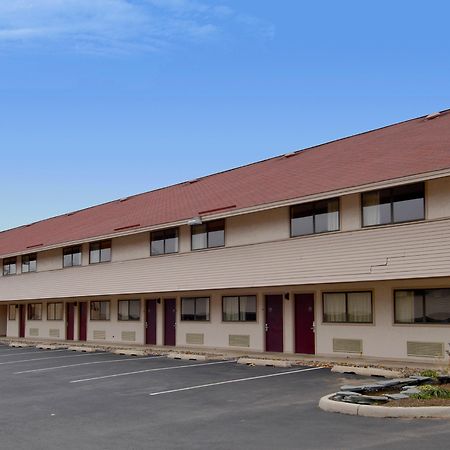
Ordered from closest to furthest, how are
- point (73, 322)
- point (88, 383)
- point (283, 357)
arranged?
point (88, 383)
point (283, 357)
point (73, 322)

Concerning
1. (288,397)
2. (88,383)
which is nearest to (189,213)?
(88,383)

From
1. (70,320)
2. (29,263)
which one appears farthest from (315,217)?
(29,263)

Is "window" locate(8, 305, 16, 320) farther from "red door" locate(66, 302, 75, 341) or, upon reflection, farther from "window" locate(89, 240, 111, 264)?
"window" locate(89, 240, 111, 264)

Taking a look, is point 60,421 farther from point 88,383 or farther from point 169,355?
point 169,355

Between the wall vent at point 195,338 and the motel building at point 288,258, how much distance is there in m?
0.04

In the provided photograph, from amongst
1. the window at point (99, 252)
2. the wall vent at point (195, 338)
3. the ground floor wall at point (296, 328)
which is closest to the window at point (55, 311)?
the ground floor wall at point (296, 328)

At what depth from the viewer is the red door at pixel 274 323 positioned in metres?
24.9

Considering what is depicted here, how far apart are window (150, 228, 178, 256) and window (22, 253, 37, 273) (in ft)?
41.5

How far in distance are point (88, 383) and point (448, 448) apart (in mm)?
11570

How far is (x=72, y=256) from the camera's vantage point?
36062 mm

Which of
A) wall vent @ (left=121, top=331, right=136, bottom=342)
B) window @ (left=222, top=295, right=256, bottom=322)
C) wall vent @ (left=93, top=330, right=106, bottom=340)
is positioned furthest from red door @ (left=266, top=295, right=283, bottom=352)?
wall vent @ (left=93, top=330, right=106, bottom=340)

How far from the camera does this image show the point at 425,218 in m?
18.9

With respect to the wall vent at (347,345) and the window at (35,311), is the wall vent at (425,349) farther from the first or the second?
the window at (35,311)

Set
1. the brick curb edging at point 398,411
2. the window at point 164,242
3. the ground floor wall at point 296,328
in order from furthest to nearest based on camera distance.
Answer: the window at point 164,242, the ground floor wall at point 296,328, the brick curb edging at point 398,411
